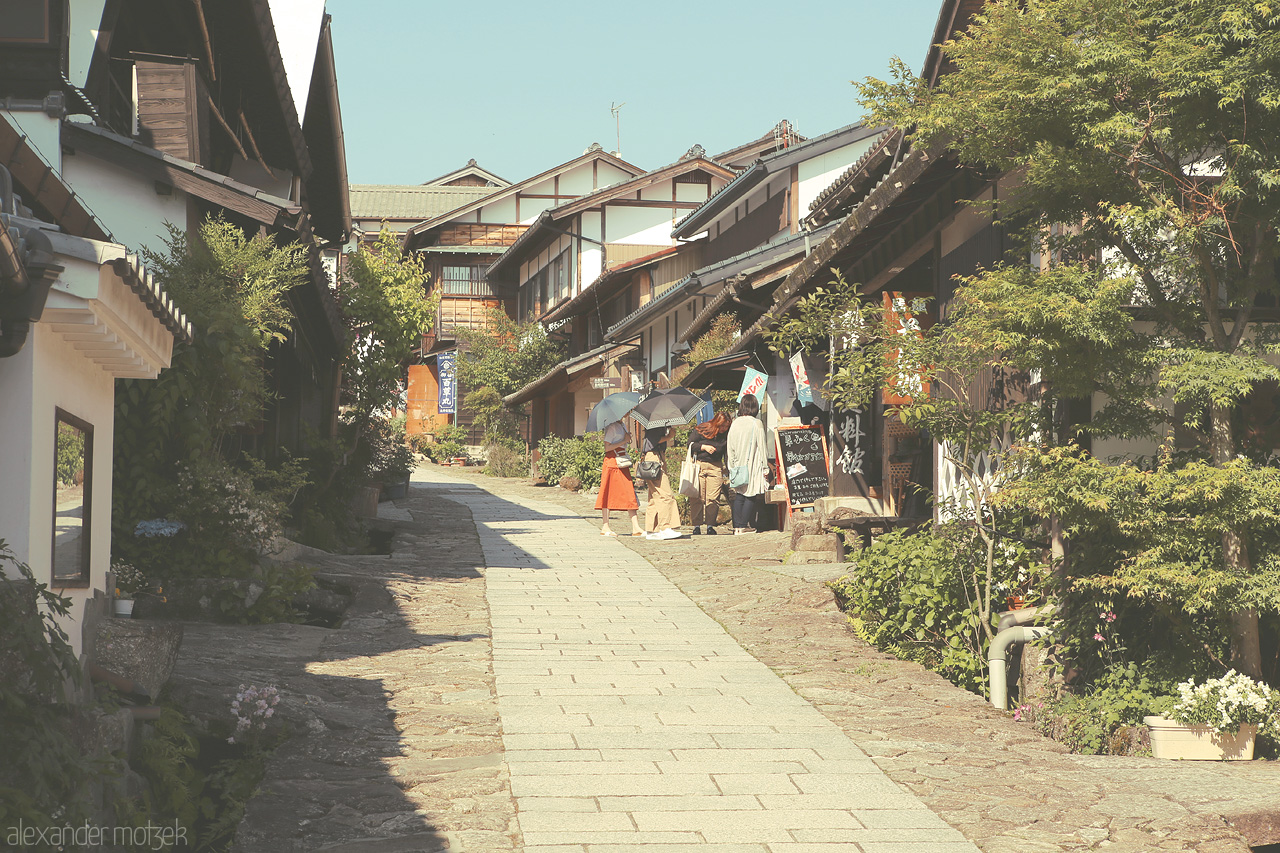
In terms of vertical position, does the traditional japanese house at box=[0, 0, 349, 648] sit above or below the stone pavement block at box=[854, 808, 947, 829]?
above

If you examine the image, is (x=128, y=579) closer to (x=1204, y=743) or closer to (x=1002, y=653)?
(x=1002, y=653)

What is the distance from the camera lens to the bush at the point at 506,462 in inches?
1423

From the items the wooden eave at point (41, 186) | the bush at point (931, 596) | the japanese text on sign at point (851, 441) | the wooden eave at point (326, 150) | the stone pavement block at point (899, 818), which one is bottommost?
the stone pavement block at point (899, 818)

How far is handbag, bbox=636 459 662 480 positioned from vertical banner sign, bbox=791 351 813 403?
225cm

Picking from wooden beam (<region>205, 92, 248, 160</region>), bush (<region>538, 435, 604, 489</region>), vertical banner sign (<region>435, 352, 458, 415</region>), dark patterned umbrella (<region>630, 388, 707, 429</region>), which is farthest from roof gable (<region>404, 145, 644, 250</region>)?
wooden beam (<region>205, 92, 248, 160</region>)

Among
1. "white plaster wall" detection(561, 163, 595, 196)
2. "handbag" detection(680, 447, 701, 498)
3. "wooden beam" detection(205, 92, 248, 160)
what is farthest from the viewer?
"white plaster wall" detection(561, 163, 595, 196)

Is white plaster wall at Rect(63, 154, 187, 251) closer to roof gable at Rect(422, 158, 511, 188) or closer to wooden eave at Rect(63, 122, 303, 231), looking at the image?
wooden eave at Rect(63, 122, 303, 231)

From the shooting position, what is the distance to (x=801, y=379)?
15.8 meters

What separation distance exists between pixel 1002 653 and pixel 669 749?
8.90 feet

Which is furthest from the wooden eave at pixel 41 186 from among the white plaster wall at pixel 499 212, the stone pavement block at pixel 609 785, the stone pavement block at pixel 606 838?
the white plaster wall at pixel 499 212

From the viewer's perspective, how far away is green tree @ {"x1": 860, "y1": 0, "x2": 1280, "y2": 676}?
19.6 feet

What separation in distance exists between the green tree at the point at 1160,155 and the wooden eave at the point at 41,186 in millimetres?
5581

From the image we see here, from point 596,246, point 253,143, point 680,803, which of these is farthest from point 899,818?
point 596,246

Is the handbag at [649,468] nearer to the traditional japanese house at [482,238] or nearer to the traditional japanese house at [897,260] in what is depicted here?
the traditional japanese house at [897,260]
